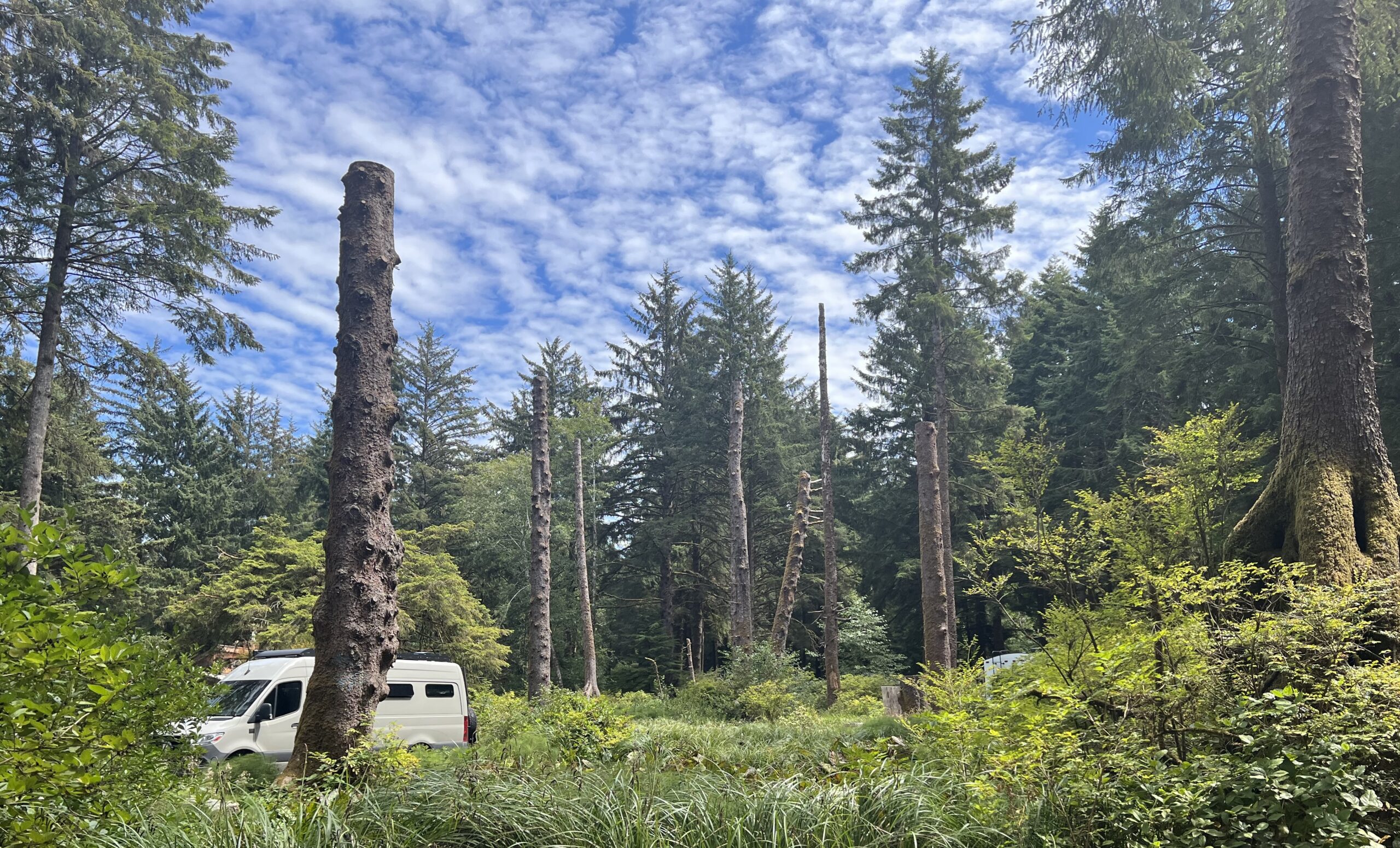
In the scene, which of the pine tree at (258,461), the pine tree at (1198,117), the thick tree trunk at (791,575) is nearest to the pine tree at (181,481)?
the pine tree at (258,461)

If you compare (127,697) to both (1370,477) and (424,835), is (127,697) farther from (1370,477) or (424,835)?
(1370,477)

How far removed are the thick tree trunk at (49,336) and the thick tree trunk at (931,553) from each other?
15160 millimetres

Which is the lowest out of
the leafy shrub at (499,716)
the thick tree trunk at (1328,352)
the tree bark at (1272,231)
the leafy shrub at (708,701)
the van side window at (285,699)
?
the leafy shrub at (708,701)

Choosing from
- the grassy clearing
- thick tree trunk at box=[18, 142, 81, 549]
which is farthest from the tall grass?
thick tree trunk at box=[18, 142, 81, 549]

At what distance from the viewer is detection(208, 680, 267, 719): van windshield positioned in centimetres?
975

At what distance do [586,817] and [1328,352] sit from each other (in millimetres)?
5929

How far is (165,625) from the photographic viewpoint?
23547 millimetres

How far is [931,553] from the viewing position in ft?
43.7

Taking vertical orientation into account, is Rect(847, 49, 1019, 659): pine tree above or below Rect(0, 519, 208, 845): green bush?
above

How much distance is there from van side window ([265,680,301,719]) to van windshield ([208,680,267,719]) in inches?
6.4

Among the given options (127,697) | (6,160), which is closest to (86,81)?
(6,160)

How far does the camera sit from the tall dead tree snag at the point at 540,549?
14.0 metres

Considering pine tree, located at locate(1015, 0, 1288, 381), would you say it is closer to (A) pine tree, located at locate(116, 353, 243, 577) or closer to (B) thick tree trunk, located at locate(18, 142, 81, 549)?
(B) thick tree trunk, located at locate(18, 142, 81, 549)

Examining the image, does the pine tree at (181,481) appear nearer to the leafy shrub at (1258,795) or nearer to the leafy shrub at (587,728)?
the leafy shrub at (587,728)
